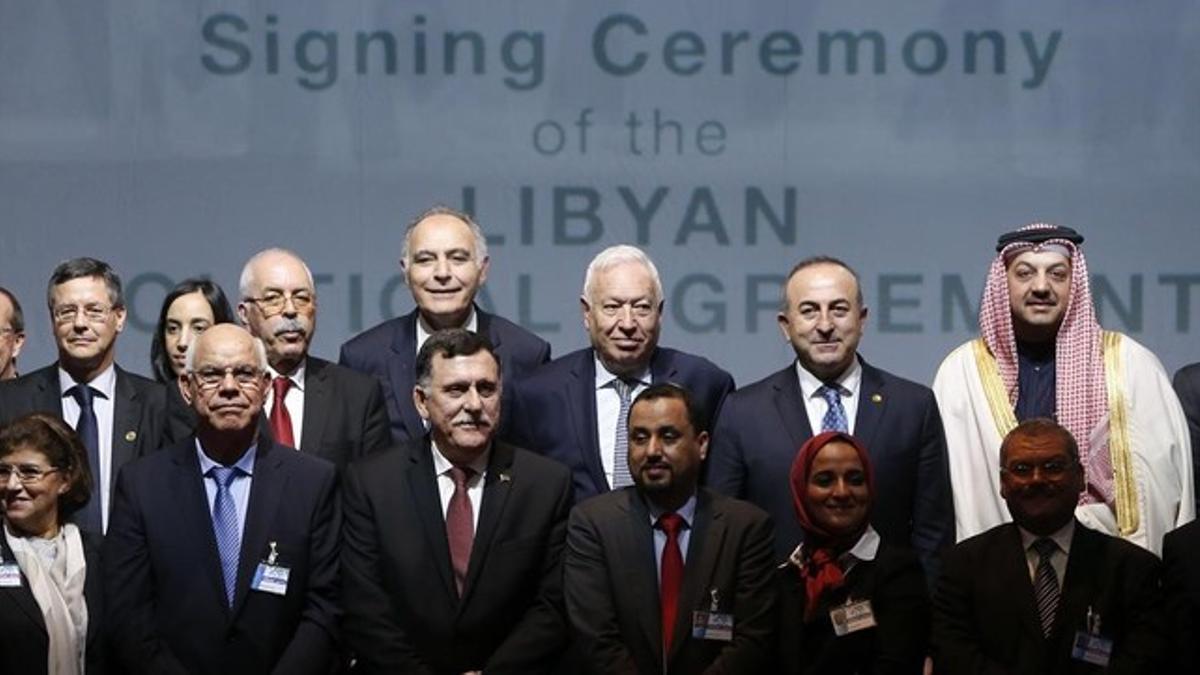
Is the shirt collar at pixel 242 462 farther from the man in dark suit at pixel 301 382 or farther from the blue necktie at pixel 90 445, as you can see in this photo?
the blue necktie at pixel 90 445

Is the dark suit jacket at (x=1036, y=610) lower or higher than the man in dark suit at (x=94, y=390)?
lower

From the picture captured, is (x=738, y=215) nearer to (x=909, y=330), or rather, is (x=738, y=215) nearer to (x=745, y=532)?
(x=909, y=330)

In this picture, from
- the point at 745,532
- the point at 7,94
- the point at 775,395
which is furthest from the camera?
the point at 7,94

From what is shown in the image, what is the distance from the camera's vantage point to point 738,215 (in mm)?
8359

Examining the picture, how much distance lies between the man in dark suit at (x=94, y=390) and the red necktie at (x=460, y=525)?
3.06ft

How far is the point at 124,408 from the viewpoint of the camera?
6707 millimetres

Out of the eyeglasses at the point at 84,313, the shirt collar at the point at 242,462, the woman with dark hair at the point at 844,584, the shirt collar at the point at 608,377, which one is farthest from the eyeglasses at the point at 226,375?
the woman with dark hair at the point at 844,584

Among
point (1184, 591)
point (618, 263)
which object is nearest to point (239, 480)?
point (618, 263)

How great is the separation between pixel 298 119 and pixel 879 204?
199 centimetres

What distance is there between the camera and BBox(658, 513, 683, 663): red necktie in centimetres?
610

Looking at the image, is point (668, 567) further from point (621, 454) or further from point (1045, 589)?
point (1045, 589)

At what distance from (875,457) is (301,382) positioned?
1.58 meters

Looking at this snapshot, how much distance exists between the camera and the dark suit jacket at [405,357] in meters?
6.89

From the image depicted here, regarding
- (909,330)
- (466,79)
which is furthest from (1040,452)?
(466,79)
